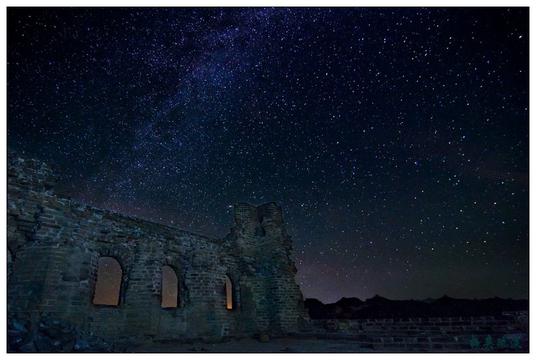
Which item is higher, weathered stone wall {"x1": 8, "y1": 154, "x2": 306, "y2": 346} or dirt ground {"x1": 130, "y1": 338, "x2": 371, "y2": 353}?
weathered stone wall {"x1": 8, "y1": 154, "x2": 306, "y2": 346}

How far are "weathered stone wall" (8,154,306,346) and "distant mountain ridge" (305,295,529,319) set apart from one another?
11108 mm

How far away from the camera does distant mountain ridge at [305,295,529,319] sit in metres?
23.7

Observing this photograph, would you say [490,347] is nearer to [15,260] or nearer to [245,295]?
[245,295]

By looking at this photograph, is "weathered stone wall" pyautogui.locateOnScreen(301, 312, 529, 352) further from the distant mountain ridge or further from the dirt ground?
the distant mountain ridge

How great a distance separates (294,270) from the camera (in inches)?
570

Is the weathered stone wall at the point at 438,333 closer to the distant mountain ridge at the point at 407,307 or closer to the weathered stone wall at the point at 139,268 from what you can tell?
the weathered stone wall at the point at 139,268

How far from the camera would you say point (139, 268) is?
34.4 feet

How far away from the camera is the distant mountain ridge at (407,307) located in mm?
23703

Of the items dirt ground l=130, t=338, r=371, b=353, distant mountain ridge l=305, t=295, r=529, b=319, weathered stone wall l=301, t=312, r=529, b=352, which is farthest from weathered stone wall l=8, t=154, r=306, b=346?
distant mountain ridge l=305, t=295, r=529, b=319

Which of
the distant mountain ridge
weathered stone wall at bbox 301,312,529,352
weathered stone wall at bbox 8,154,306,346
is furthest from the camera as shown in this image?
the distant mountain ridge

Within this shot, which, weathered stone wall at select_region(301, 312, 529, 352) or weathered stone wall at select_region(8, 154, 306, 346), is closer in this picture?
weathered stone wall at select_region(301, 312, 529, 352)

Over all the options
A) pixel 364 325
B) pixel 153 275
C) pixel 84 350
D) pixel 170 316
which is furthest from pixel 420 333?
pixel 84 350

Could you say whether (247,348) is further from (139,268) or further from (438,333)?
(438,333)

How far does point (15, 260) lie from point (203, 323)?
226 inches
